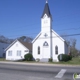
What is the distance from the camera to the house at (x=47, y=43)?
32.7 meters

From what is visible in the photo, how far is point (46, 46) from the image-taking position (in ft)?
109

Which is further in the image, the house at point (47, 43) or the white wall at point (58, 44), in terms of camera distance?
the house at point (47, 43)

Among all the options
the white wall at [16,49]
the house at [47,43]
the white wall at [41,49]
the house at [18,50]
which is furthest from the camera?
the white wall at [16,49]

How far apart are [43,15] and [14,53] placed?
13139 millimetres

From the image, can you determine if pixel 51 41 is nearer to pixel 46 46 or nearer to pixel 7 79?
pixel 46 46

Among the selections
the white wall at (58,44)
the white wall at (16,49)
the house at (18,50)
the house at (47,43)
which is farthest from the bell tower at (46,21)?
the white wall at (16,49)

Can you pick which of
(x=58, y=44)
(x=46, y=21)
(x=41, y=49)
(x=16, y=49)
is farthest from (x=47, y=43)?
(x=16, y=49)

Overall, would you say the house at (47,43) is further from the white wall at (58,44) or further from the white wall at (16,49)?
the white wall at (16,49)

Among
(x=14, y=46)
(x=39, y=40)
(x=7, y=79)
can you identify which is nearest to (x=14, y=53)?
(x=14, y=46)

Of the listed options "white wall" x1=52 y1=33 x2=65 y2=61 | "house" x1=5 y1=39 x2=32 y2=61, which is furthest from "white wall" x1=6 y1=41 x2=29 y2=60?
"white wall" x1=52 y1=33 x2=65 y2=61

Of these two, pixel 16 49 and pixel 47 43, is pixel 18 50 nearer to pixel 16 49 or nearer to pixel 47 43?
pixel 16 49

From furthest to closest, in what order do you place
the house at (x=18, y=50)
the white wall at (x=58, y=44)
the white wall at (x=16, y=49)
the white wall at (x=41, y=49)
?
the white wall at (x=16, y=49), the house at (x=18, y=50), the white wall at (x=41, y=49), the white wall at (x=58, y=44)

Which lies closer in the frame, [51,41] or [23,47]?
[51,41]

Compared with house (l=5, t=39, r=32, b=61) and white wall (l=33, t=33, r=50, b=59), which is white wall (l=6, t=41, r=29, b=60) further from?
white wall (l=33, t=33, r=50, b=59)
